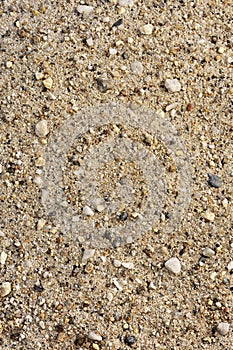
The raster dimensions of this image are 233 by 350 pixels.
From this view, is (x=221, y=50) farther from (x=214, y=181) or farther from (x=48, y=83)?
(x=48, y=83)

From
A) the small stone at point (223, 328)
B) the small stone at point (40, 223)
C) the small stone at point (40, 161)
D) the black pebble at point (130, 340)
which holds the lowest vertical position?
the black pebble at point (130, 340)

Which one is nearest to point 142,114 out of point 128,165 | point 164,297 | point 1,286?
point 128,165

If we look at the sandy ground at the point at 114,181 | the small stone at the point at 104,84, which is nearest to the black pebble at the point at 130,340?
the sandy ground at the point at 114,181

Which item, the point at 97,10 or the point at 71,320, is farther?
the point at 97,10

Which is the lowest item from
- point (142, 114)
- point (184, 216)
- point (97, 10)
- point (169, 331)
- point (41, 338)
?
point (41, 338)

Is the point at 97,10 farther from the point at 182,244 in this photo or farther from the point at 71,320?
the point at 71,320

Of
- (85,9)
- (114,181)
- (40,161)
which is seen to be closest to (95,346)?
(114,181)

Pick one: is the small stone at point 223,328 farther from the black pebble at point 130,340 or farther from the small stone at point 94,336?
the small stone at point 94,336
